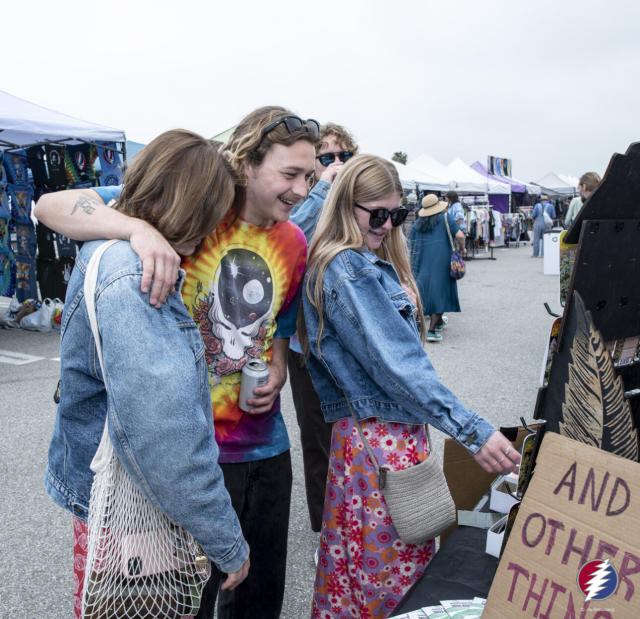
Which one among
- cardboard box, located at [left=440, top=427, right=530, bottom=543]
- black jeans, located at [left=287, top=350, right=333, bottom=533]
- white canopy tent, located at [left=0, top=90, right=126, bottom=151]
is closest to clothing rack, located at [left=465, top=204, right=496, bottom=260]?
white canopy tent, located at [left=0, top=90, right=126, bottom=151]

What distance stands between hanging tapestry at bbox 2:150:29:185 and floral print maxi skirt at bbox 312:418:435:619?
316 inches

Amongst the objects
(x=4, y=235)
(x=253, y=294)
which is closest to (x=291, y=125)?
(x=253, y=294)

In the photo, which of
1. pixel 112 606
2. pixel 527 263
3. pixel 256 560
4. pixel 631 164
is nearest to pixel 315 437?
pixel 256 560

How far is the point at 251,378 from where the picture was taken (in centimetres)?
153

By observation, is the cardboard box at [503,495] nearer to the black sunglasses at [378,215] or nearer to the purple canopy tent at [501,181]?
the black sunglasses at [378,215]

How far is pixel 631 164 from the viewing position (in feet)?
3.73

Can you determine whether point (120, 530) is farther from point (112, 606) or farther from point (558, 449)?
point (558, 449)

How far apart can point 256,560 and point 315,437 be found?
3.11 feet

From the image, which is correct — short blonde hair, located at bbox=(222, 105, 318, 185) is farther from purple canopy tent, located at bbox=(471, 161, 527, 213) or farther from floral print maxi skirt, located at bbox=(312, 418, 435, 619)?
purple canopy tent, located at bbox=(471, 161, 527, 213)

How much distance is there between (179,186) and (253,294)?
0.53 m

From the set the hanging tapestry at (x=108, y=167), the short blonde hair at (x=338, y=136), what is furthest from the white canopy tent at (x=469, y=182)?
the short blonde hair at (x=338, y=136)

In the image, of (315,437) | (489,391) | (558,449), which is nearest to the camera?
(558,449)

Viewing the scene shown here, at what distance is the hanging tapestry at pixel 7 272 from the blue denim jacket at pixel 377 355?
26.1ft

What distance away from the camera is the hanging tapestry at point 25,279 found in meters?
8.15
